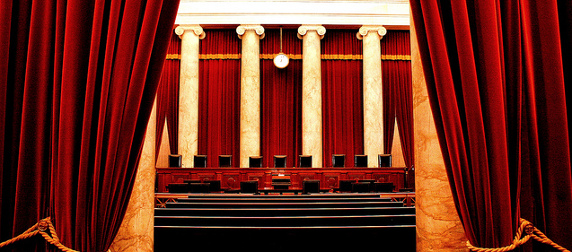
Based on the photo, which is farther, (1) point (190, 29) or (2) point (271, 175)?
(1) point (190, 29)

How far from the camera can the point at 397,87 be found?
40.4 feet

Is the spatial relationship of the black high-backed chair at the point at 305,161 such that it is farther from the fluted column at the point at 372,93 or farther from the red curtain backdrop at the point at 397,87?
the red curtain backdrop at the point at 397,87

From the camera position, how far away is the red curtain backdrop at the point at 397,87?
39.9 ft

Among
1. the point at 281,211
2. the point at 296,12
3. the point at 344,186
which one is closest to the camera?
the point at 281,211

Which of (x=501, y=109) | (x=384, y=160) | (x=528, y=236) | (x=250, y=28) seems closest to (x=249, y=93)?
(x=250, y=28)

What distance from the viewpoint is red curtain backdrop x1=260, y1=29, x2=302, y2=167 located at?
12.2 m

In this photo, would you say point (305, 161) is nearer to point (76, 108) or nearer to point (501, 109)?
point (501, 109)

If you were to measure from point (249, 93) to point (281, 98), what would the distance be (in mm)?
1489

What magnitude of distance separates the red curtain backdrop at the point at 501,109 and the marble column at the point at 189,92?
1018cm

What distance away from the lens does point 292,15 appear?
11.5 meters

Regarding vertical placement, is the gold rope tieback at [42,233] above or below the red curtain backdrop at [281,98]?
below

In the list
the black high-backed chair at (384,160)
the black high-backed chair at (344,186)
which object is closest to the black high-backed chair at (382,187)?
the black high-backed chair at (344,186)

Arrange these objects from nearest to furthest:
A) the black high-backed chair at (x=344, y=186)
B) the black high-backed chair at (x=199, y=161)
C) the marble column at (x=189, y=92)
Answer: the black high-backed chair at (x=344, y=186) < the black high-backed chair at (x=199, y=161) < the marble column at (x=189, y=92)

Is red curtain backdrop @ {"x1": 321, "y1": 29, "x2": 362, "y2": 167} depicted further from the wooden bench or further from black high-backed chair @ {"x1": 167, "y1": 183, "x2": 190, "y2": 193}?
the wooden bench
